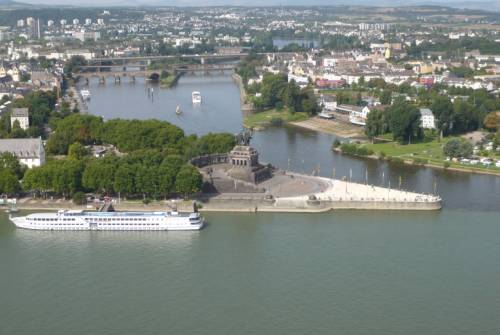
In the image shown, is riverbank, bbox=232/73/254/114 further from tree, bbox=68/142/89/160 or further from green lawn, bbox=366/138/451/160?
tree, bbox=68/142/89/160

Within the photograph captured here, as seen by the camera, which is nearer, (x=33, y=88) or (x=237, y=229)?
(x=237, y=229)

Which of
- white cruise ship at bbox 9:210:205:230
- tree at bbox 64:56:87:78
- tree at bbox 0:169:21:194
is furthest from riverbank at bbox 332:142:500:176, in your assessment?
tree at bbox 64:56:87:78

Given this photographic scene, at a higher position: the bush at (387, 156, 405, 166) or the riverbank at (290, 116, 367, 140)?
the riverbank at (290, 116, 367, 140)

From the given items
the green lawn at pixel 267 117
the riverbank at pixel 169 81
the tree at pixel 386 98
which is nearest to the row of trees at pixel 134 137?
the green lawn at pixel 267 117

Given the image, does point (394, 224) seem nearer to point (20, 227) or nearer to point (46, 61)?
point (20, 227)

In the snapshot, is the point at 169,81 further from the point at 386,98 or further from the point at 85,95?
the point at 386,98

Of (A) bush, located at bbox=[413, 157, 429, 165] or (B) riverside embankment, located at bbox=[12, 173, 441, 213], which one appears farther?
(A) bush, located at bbox=[413, 157, 429, 165]

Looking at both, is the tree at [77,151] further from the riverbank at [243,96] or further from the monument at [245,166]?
the riverbank at [243,96]

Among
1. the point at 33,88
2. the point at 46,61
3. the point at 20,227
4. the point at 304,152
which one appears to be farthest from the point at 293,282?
the point at 46,61
